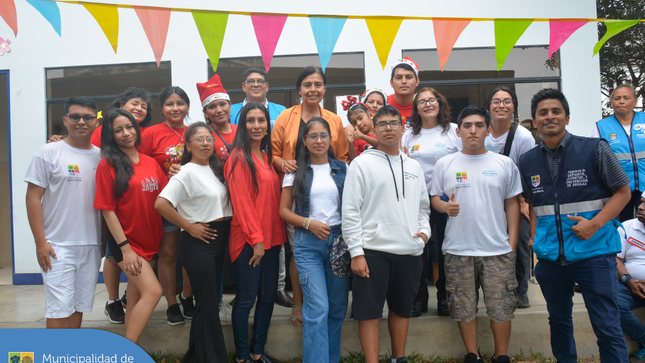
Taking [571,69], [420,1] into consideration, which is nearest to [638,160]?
[571,69]

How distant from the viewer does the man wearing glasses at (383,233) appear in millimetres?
2955

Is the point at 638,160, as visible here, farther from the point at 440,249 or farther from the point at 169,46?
the point at 169,46

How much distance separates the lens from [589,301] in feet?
9.22

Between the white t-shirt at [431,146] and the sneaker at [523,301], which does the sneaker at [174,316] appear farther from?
the sneaker at [523,301]

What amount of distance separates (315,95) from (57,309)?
8.38 feet

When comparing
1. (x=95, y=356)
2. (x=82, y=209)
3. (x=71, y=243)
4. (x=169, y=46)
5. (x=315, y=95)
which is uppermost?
(x=169, y=46)

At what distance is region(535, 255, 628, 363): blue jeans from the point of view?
2.70 meters

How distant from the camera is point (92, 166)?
3316 millimetres

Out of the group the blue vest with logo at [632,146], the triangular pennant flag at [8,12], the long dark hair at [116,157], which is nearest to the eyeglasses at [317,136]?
the long dark hair at [116,157]

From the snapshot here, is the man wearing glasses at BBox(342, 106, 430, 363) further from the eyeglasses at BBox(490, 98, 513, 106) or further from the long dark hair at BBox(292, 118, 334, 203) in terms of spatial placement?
the eyeglasses at BBox(490, 98, 513, 106)

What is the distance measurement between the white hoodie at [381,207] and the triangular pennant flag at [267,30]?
66.9 inches

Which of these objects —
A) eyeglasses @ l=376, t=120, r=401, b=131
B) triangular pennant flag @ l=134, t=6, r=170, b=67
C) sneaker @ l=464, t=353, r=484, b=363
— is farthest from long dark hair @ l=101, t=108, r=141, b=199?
sneaker @ l=464, t=353, r=484, b=363

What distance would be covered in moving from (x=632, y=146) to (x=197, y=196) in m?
4.35

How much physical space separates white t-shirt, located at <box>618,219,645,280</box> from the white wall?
237cm
